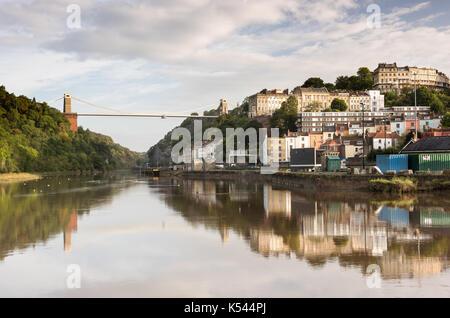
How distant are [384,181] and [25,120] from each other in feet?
241

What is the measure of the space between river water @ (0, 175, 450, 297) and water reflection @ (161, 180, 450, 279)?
4cm

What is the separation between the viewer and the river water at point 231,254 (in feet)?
28.0

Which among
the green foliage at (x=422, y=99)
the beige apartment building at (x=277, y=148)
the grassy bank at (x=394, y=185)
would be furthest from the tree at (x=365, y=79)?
the grassy bank at (x=394, y=185)

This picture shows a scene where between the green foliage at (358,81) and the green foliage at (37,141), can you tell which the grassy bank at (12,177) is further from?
the green foliage at (358,81)

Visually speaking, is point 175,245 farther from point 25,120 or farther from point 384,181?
point 25,120

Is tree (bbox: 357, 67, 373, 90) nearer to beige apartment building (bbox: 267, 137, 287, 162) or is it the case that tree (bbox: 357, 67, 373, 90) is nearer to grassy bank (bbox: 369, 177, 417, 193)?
beige apartment building (bbox: 267, 137, 287, 162)

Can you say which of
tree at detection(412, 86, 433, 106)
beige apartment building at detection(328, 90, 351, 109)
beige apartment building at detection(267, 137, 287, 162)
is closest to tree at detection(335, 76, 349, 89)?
beige apartment building at detection(328, 90, 351, 109)

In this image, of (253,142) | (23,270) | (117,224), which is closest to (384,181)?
(117,224)

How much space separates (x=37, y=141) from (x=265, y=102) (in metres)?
66.6

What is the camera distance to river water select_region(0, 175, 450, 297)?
8531mm

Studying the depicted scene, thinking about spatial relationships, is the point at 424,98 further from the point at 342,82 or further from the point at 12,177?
the point at 12,177

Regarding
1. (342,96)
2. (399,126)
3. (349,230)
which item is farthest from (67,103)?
(349,230)

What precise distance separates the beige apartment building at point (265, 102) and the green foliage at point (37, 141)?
46.3 metres

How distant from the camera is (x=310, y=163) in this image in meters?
48.3
